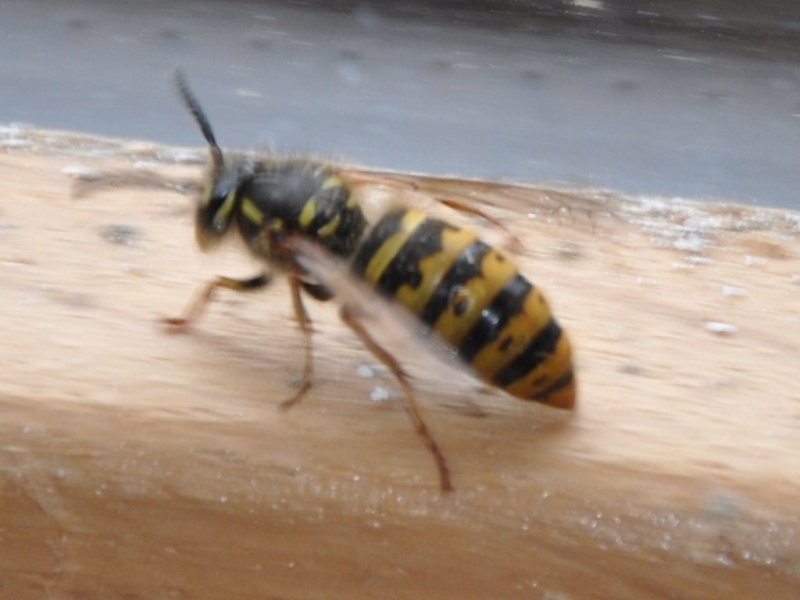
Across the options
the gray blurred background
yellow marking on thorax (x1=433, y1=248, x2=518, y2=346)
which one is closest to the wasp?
yellow marking on thorax (x1=433, y1=248, x2=518, y2=346)

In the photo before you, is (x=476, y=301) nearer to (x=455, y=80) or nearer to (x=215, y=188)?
(x=215, y=188)

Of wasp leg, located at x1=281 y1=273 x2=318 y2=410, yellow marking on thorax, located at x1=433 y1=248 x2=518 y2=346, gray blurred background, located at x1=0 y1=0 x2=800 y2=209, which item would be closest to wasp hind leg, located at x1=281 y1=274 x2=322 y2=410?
wasp leg, located at x1=281 y1=273 x2=318 y2=410

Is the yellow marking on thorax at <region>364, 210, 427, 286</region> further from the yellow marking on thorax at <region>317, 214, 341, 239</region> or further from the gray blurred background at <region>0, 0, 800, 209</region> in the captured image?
the gray blurred background at <region>0, 0, 800, 209</region>

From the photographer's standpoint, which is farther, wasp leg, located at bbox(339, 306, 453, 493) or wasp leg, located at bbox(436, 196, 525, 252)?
wasp leg, located at bbox(436, 196, 525, 252)

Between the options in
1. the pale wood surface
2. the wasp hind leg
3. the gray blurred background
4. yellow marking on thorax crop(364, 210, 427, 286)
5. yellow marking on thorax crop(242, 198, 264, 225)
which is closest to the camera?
Answer: the pale wood surface

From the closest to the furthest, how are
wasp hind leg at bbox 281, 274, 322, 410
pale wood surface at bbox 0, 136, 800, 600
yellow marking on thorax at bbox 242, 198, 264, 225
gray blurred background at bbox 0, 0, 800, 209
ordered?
1. pale wood surface at bbox 0, 136, 800, 600
2. wasp hind leg at bbox 281, 274, 322, 410
3. yellow marking on thorax at bbox 242, 198, 264, 225
4. gray blurred background at bbox 0, 0, 800, 209

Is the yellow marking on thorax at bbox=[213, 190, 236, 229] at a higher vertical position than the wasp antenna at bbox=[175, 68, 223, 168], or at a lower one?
lower

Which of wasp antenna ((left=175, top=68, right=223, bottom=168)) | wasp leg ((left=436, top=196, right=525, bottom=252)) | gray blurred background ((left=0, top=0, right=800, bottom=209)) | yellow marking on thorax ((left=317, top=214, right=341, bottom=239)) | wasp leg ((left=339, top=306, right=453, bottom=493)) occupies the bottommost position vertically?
gray blurred background ((left=0, top=0, right=800, bottom=209))
